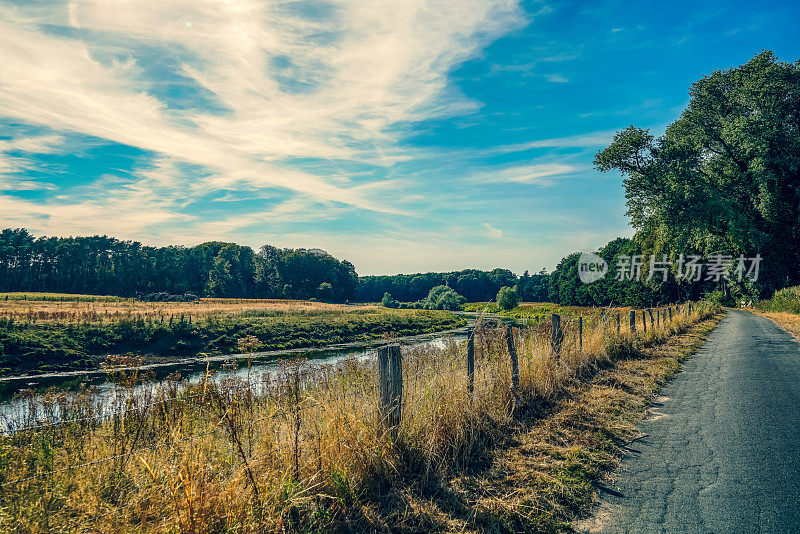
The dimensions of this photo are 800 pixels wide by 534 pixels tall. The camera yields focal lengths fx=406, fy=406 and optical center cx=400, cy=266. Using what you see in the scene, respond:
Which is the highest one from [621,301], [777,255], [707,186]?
[707,186]

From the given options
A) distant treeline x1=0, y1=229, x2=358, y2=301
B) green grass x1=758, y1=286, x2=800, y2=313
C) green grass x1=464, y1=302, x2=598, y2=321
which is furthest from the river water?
distant treeline x1=0, y1=229, x2=358, y2=301

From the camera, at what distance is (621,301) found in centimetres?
6850

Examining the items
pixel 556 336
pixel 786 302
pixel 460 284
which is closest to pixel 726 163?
pixel 786 302

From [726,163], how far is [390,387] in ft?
123

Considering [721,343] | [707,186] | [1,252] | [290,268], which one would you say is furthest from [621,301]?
[1,252]

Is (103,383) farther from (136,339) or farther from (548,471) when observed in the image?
(548,471)

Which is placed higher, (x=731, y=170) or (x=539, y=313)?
(x=731, y=170)

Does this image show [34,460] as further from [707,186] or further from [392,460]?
[707,186]

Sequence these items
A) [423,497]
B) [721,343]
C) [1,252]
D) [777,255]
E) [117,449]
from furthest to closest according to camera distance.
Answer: [1,252] < [777,255] < [721,343] < [117,449] < [423,497]

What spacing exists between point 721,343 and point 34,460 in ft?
56.7

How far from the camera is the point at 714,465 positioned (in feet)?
13.8

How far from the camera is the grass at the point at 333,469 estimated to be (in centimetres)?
287

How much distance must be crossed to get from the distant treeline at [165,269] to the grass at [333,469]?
10152cm

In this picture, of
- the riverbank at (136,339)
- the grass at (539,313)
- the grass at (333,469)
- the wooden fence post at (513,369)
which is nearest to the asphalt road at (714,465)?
the grass at (333,469)
